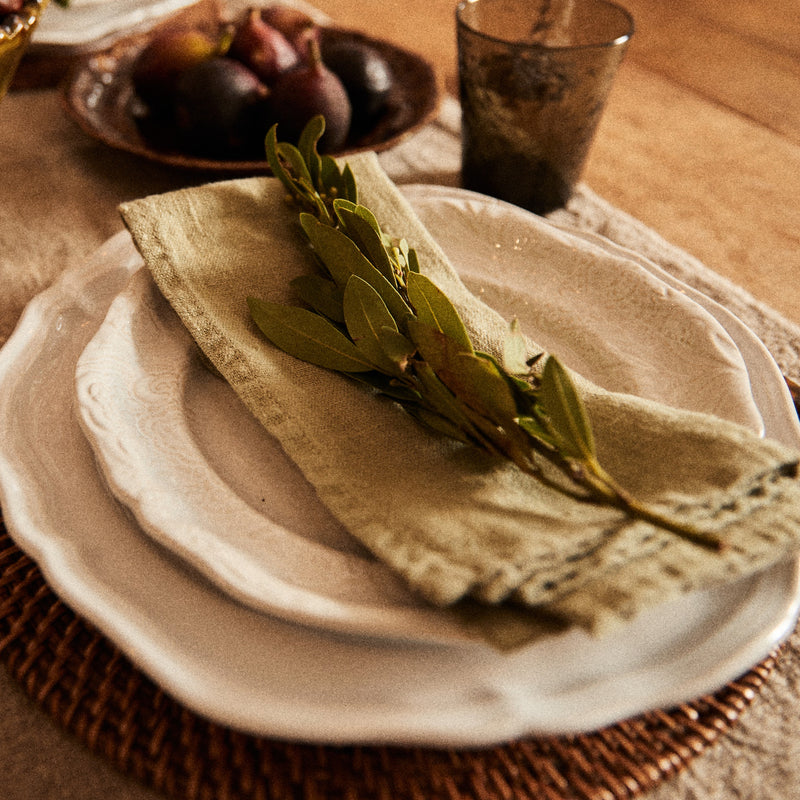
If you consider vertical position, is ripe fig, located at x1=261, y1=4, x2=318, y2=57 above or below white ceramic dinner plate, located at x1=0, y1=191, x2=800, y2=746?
above

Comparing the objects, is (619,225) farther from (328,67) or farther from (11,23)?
(11,23)

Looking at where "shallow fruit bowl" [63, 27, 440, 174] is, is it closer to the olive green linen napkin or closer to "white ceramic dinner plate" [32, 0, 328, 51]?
"white ceramic dinner plate" [32, 0, 328, 51]

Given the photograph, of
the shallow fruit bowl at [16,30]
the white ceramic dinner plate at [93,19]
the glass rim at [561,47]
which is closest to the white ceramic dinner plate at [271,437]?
the glass rim at [561,47]

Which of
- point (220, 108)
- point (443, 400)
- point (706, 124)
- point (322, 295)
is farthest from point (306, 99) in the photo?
point (706, 124)

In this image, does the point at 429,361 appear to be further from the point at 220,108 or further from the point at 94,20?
the point at 94,20

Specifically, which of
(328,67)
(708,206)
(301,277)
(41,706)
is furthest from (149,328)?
(708,206)

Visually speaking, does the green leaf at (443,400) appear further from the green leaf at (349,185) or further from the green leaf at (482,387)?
the green leaf at (349,185)

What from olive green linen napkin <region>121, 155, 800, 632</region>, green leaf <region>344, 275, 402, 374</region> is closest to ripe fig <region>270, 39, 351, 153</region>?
olive green linen napkin <region>121, 155, 800, 632</region>
